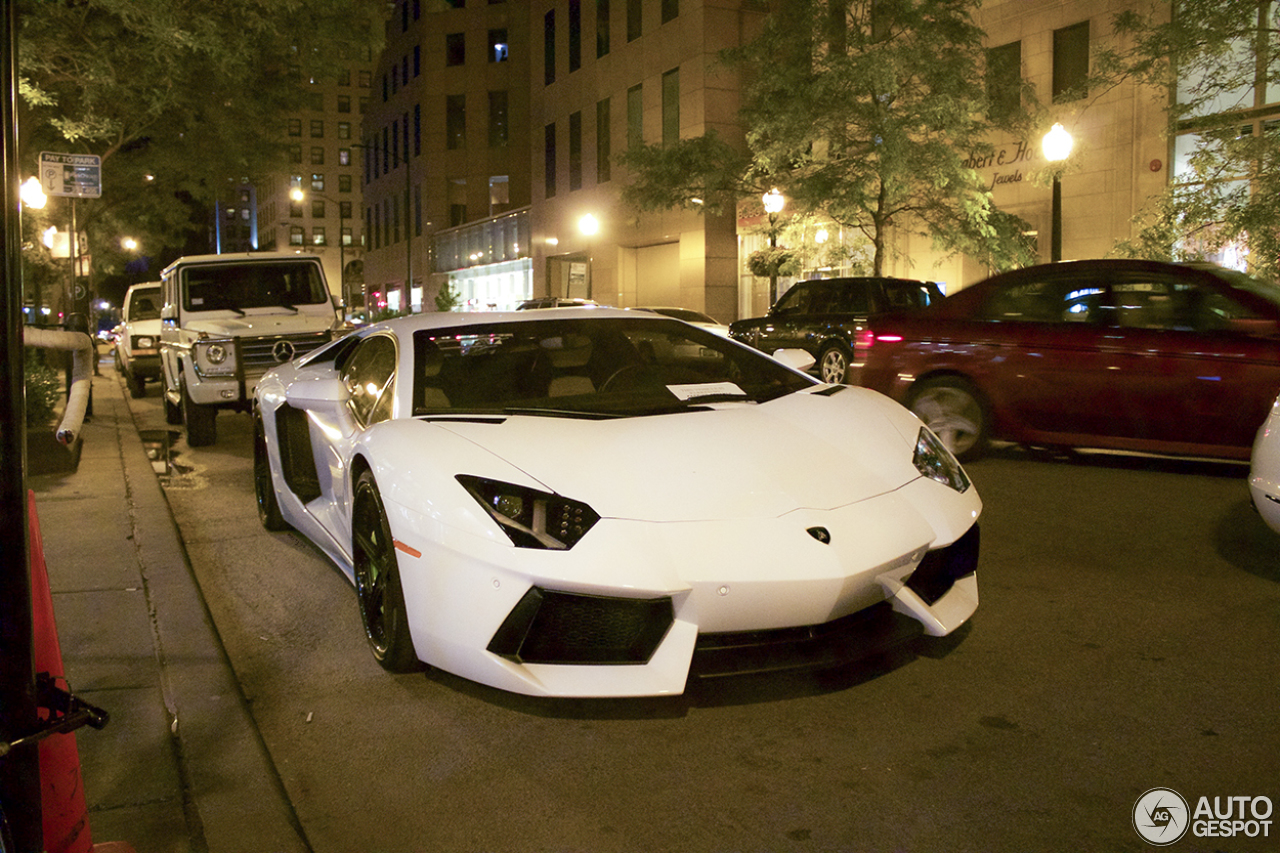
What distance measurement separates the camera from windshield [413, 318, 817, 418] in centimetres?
432

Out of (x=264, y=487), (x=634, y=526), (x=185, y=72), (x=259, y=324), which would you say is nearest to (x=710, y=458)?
(x=634, y=526)

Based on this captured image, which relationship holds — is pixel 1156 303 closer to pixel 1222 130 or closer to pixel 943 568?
pixel 943 568

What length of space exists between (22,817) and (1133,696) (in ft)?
10.5

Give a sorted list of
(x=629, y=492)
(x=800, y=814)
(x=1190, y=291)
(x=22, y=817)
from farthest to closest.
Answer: (x=1190, y=291) < (x=629, y=492) < (x=800, y=814) < (x=22, y=817)

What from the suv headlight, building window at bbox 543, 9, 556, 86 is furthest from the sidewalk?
building window at bbox 543, 9, 556, 86

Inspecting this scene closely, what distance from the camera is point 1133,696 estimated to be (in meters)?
3.52

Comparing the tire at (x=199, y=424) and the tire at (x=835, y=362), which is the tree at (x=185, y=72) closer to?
the tire at (x=199, y=424)

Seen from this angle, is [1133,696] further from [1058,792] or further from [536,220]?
[536,220]

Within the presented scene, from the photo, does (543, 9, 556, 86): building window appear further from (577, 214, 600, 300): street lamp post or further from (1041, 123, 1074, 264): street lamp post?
(1041, 123, 1074, 264): street lamp post

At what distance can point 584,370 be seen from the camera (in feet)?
16.3

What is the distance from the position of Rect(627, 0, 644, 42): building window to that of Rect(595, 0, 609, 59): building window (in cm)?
177

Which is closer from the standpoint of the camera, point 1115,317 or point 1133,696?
point 1133,696

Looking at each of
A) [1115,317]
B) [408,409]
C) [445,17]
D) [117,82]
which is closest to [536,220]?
[445,17]

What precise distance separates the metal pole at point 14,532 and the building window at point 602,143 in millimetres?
37137
